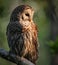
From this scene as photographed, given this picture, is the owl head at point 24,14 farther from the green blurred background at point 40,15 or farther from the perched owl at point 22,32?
the green blurred background at point 40,15

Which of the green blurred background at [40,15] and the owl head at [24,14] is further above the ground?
the owl head at [24,14]

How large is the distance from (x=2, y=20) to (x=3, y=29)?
14.2 inches

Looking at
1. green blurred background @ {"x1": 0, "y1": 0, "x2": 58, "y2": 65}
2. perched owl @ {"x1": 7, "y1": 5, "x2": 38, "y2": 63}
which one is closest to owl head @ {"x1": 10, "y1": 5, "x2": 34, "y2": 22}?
perched owl @ {"x1": 7, "y1": 5, "x2": 38, "y2": 63}

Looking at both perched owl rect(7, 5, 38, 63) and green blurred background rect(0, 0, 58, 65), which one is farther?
green blurred background rect(0, 0, 58, 65)

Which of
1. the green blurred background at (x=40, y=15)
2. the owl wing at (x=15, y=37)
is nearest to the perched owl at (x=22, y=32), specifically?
the owl wing at (x=15, y=37)

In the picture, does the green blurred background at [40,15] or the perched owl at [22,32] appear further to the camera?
the green blurred background at [40,15]

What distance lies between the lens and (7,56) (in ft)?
20.4

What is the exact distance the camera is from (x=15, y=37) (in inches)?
280

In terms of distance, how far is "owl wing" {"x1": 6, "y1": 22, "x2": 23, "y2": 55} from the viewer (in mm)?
7070

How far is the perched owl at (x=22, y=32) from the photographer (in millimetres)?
7020

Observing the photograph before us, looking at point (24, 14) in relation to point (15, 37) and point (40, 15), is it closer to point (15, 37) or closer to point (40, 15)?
point (15, 37)

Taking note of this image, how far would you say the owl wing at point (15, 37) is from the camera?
7070 mm

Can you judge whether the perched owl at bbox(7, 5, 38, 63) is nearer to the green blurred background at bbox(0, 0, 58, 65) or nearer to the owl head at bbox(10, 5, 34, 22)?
the owl head at bbox(10, 5, 34, 22)

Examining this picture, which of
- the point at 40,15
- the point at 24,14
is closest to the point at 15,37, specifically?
the point at 24,14
